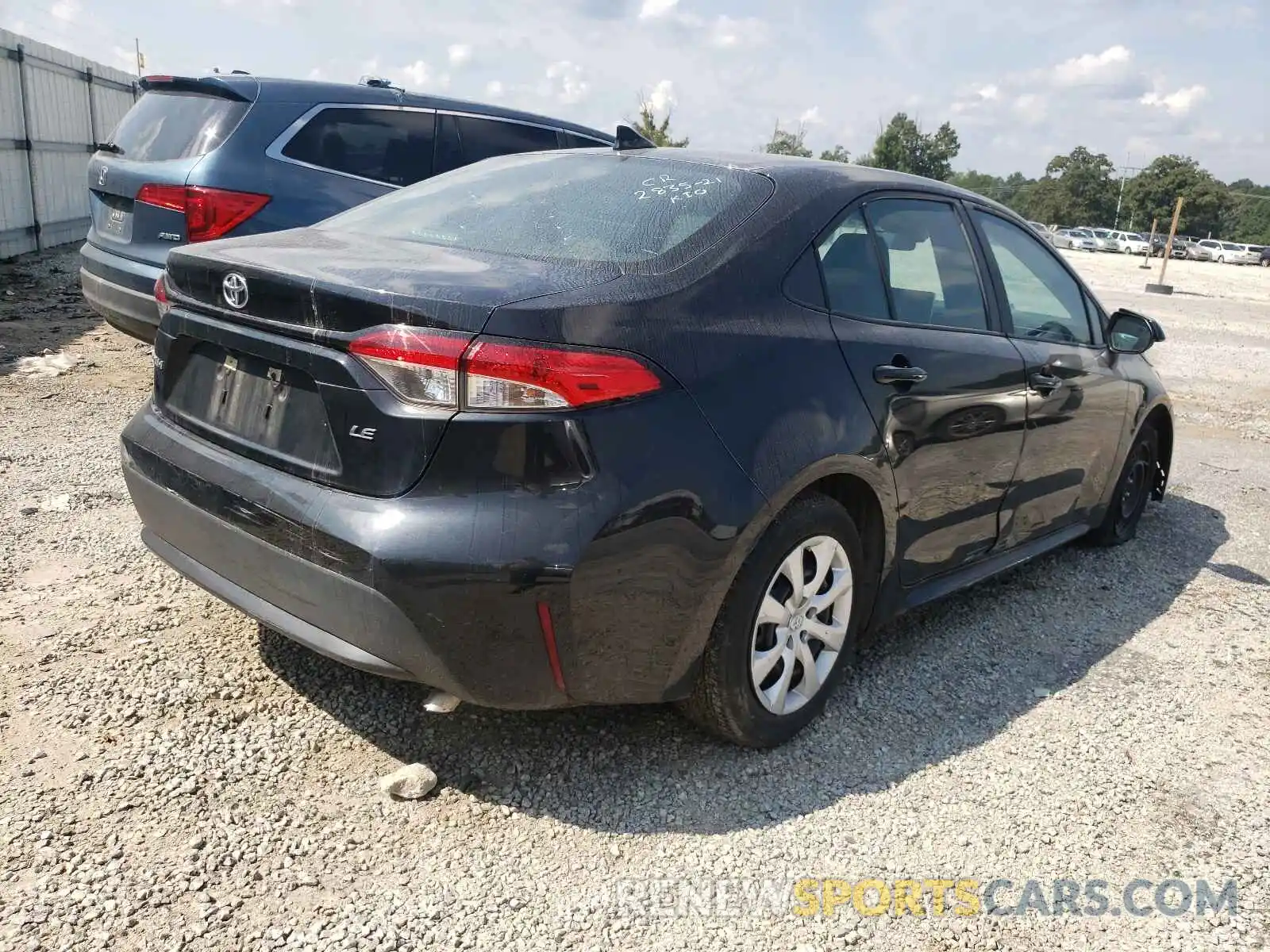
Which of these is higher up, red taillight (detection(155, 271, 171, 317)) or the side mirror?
red taillight (detection(155, 271, 171, 317))

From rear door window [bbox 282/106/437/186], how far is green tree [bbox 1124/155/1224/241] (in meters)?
81.4

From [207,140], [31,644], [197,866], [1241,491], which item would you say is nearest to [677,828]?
[197,866]

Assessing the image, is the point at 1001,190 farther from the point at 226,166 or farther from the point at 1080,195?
the point at 226,166

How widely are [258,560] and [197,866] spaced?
2.32ft

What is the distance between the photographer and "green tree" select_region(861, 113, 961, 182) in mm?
65938

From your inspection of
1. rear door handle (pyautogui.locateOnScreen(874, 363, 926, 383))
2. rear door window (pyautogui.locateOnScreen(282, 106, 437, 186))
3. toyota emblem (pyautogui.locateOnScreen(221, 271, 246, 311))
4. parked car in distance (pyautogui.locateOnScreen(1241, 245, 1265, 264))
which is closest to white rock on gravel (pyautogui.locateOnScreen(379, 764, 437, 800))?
toyota emblem (pyautogui.locateOnScreen(221, 271, 246, 311))

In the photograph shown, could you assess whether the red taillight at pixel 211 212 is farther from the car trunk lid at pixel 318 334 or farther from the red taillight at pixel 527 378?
the red taillight at pixel 527 378

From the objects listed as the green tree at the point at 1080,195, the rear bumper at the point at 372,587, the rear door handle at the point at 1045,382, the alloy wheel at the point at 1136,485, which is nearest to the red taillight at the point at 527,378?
the rear bumper at the point at 372,587

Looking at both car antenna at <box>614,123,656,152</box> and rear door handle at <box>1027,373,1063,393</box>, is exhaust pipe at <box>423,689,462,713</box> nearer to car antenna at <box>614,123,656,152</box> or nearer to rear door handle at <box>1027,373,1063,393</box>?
car antenna at <box>614,123,656,152</box>

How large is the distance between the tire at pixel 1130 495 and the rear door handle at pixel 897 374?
2.27 meters

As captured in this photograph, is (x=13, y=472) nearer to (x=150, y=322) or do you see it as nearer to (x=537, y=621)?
(x=150, y=322)

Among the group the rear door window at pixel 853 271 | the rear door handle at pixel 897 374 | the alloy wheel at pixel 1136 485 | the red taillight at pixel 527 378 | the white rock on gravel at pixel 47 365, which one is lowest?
the white rock on gravel at pixel 47 365

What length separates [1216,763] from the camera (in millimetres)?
3158

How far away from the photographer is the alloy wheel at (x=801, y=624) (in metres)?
2.80
